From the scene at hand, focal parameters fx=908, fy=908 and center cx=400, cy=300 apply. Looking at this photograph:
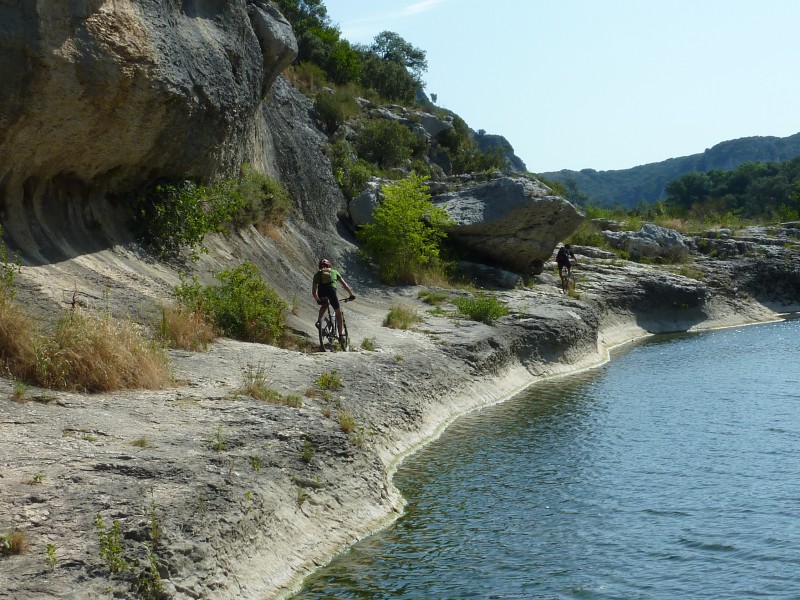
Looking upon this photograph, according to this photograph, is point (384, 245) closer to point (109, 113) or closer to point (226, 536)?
point (109, 113)

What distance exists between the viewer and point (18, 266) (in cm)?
1505

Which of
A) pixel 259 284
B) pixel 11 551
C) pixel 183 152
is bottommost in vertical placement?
pixel 11 551

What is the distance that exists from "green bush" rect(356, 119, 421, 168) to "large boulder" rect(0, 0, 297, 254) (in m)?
14.9

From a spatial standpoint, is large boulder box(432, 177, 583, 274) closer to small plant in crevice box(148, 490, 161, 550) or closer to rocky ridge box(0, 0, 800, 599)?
rocky ridge box(0, 0, 800, 599)

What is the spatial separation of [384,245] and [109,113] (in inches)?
564

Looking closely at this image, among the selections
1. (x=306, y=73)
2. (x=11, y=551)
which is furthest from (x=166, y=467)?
(x=306, y=73)

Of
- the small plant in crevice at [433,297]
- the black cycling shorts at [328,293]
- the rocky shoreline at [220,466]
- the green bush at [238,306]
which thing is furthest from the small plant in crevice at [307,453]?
the small plant in crevice at [433,297]

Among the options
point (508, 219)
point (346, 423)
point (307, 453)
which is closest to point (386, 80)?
point (508, 219)

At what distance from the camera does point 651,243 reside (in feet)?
Answer: 140

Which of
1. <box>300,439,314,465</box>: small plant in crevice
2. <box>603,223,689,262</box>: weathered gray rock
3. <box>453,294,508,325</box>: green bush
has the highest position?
<box>603,223,689,262</box>: weathered gray rock

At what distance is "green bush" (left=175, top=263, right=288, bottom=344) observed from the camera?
17906 mm

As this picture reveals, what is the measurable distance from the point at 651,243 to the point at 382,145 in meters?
13.8

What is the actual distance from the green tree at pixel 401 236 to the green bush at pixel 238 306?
11.1 meters

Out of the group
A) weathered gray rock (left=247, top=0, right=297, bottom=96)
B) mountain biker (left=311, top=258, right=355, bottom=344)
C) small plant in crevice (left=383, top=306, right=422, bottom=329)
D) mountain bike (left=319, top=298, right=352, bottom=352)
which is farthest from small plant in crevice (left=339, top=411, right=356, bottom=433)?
weathered gray rock (left=247, top=0, right=297, bottom=96)
